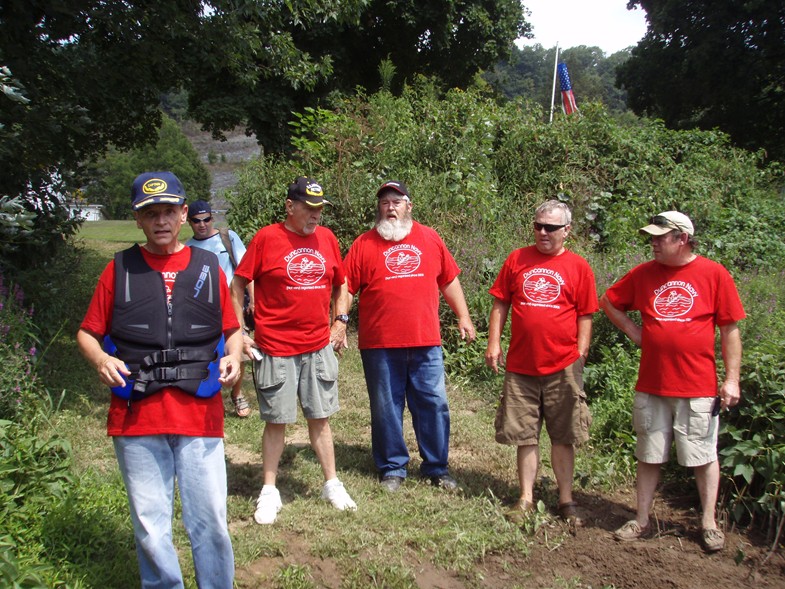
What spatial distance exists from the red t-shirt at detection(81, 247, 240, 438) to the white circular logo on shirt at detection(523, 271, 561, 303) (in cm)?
216

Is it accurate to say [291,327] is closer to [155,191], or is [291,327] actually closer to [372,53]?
[155,191]

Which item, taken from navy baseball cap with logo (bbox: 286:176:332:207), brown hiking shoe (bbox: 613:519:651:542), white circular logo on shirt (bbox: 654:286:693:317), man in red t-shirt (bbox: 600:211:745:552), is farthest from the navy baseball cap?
brown hiking shoe (bbox: 613:519:651:542)

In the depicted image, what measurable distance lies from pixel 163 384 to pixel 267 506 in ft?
5.36

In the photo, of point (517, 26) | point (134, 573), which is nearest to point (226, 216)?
point (134, 573)

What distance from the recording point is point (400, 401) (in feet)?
16.4

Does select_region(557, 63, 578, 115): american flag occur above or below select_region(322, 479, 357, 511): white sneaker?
above

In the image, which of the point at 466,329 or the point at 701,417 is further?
the point at 466,329

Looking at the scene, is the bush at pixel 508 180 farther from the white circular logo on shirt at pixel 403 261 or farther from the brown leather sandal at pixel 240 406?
the white circular logo on shirt at pixel 403 261

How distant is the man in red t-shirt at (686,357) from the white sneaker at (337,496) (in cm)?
164

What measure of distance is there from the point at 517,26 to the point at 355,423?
21.0 meters

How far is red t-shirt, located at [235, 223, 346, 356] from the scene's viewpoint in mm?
4418

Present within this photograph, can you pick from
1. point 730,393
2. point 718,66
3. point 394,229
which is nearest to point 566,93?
point 718,66

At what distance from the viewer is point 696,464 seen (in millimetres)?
4121

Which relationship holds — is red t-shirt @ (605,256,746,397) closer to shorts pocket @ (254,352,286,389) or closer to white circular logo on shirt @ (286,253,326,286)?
white circular logo on shirt @ (286,253,326,286)
